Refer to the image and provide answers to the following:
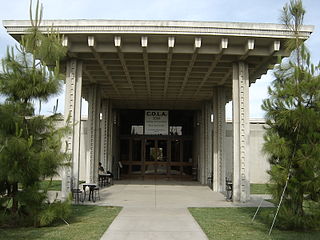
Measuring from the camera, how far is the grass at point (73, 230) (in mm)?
6676

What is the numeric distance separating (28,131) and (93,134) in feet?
28.8

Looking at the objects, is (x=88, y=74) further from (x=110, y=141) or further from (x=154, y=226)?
(x=154, y=226)

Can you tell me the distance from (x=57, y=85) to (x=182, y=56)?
19.3ft

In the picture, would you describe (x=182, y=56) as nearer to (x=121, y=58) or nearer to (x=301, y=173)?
(x=121, y=58)

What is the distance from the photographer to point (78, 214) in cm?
937

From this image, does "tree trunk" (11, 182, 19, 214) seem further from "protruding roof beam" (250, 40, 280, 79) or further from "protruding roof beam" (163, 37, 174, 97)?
"protruding roof beam" (250, 40, 280, 79)

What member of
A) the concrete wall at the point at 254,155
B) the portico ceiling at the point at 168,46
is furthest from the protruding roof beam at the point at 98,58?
the concrete wall at the point at 254,155

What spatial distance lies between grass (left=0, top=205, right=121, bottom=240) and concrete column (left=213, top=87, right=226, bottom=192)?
7769 mm

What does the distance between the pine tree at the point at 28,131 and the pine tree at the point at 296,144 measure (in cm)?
473

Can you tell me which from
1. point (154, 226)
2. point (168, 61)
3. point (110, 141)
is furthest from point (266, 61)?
point (110, 141)

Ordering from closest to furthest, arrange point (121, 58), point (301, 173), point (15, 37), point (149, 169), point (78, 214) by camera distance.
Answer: point (301, 173) < point (78, 214) < point (15, 37) < point (121, 58) < point (149, 169)

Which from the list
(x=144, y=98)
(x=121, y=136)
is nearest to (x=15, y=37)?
(x=144, y=98)

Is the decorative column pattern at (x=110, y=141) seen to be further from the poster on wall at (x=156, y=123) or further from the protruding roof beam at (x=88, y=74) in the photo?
the protruding roof beam at (x=88, y=74)

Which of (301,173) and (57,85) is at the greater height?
(57,85)
